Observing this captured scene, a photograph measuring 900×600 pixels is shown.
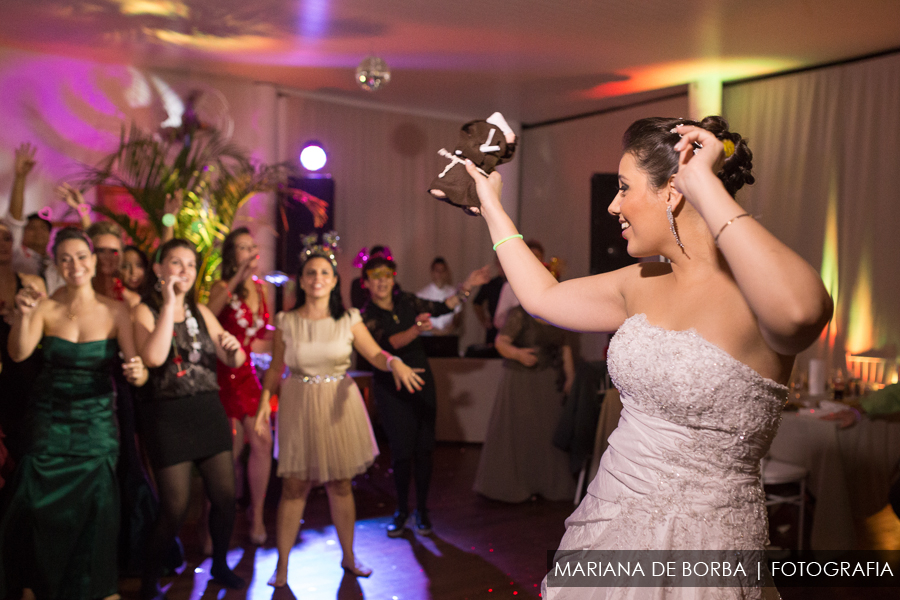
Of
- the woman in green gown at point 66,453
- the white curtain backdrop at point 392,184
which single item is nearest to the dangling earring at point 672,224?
the woman in green gown at point 66,453

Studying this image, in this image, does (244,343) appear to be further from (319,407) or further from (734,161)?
(734,161)

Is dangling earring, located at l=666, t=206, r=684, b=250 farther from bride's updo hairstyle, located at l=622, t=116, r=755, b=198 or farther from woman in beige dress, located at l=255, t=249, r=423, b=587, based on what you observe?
woman in beige dress, located at l=255, t=249, r=423, b=587

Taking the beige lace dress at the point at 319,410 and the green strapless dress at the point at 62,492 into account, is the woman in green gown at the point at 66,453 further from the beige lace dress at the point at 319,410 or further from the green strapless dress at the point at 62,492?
the beige lace dress at the point at 319,410

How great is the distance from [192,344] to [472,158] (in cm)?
221

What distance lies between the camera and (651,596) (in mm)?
1295

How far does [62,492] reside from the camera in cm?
292

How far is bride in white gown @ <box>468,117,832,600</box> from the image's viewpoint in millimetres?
1258

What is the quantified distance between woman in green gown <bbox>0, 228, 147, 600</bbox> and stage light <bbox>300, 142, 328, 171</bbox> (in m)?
4.58

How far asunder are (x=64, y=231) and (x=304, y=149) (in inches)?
182

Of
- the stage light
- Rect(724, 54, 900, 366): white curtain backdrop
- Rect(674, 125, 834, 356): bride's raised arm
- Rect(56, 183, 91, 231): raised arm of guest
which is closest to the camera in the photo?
Rect(674, 125, 834, 356): bride's raised arm

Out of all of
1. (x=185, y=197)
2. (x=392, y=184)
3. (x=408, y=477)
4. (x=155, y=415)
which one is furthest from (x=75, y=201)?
(x=392, y=184)

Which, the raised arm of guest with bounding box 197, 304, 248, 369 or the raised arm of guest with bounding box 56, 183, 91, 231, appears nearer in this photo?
the raised arm of guest with bounding box 197, 304, 248, 369

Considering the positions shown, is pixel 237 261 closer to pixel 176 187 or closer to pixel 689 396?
pixel 176 187

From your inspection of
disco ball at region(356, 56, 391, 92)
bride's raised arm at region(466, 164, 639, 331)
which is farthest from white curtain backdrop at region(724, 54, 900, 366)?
bride's raised arm at region(466, 164, 639, 331)
